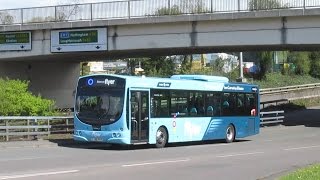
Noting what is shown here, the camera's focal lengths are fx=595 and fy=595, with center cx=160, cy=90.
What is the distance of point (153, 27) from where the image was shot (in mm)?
36344

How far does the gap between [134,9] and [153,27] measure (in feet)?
5.34

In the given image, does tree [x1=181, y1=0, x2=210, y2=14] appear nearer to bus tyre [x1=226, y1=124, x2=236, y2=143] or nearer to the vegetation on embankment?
bus tyre [x1=226, y1=124, x2=236, y2=143]

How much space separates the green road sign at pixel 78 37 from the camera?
37344 mm

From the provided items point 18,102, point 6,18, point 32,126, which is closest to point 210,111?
point 32,126

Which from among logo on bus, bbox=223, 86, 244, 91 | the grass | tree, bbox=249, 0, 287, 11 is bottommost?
the grass

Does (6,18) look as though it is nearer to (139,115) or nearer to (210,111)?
(210,111)

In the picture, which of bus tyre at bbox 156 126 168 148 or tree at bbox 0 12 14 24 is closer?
bus tyre at bbox 156 126 168 148

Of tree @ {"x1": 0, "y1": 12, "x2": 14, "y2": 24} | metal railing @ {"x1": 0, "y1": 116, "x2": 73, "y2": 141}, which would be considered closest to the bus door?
metal railing @ {"x1": 0, "y1": 116, "x2": 73, "y2": 141}

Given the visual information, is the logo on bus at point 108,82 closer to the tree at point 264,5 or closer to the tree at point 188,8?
the tree at point 188,8

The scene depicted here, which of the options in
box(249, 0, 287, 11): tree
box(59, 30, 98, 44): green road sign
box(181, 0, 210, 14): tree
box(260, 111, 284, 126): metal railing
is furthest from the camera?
box(260, 111, 284, 126): metal railing

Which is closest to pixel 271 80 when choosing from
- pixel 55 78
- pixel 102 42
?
pixel 55 78

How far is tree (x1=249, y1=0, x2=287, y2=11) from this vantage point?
3334cm

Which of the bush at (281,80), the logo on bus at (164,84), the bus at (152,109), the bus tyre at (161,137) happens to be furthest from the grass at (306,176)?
the bush at (281,80)

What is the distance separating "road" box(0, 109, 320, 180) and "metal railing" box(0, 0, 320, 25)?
39.8 ft
